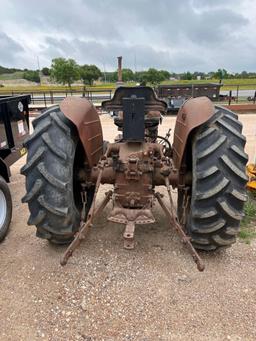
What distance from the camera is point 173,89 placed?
16.9 metres

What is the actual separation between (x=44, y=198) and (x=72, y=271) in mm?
707

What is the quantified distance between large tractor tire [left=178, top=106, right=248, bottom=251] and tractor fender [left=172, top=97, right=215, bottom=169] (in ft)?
0.36

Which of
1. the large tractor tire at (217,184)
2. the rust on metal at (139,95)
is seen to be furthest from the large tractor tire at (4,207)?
the large tractor tire at (217,184)

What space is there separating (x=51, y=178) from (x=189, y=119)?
1.34 m

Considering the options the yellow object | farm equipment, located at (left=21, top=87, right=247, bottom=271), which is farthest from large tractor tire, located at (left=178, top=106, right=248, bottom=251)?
the yellow object

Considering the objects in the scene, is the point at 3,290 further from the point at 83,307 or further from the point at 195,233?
the point at 195,233

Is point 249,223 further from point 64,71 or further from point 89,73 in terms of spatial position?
point 89,73

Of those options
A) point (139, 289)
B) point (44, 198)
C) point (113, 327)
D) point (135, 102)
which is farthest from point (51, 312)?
point (135, 102)

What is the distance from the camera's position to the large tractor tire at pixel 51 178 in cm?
296

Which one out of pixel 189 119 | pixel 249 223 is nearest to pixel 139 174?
pixel 189 119

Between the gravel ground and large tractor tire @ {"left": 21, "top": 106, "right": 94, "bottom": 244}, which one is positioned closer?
the gravel ground

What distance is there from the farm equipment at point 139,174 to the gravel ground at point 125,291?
0.28 m

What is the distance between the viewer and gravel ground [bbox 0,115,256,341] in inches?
94.7

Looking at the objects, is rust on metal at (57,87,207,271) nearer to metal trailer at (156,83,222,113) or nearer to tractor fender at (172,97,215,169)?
tractor fender at (172,97,215,169)
